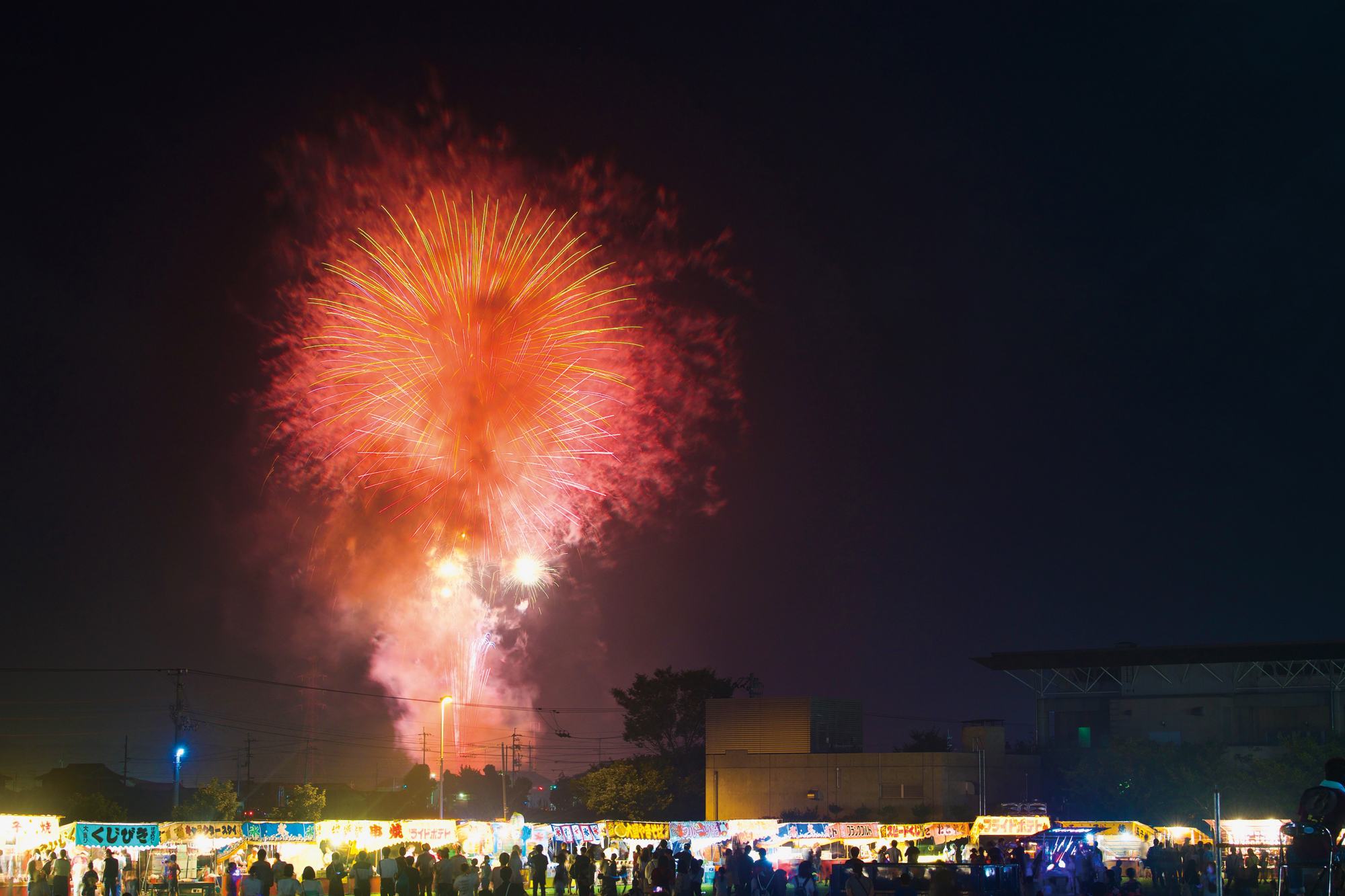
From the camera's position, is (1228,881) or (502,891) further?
(1228,881)

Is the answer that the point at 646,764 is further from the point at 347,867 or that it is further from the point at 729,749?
the point at 347,867

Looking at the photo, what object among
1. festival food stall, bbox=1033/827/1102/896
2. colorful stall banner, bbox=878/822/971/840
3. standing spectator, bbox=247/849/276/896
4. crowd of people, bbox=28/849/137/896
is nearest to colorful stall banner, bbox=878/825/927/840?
colorful stall banner, bbox=878/822/971/840

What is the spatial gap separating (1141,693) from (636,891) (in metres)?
48.9

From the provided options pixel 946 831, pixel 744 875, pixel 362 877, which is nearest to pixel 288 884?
pixel 362 877

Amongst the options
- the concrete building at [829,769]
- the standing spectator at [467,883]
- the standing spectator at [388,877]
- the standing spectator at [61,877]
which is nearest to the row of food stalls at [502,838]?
the standing spectator at [61,877]

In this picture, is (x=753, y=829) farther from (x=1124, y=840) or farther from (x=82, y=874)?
(x=82, y=874)

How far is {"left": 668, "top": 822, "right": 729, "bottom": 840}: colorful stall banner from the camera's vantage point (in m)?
39.2

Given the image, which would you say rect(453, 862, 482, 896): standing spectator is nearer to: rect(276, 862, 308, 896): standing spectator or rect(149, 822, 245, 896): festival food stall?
rect(276, 862, 308, 896): standing spectator

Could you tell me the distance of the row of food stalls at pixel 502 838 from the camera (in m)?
30.1

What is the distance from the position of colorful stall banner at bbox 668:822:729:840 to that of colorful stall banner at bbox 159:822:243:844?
13912 millimetres

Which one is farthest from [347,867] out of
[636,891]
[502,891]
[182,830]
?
[502,891]

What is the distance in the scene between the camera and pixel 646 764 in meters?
69.9

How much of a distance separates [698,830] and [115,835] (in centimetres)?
1880

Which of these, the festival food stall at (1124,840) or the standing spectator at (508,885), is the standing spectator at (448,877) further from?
the festival food stall at (1124,840)
